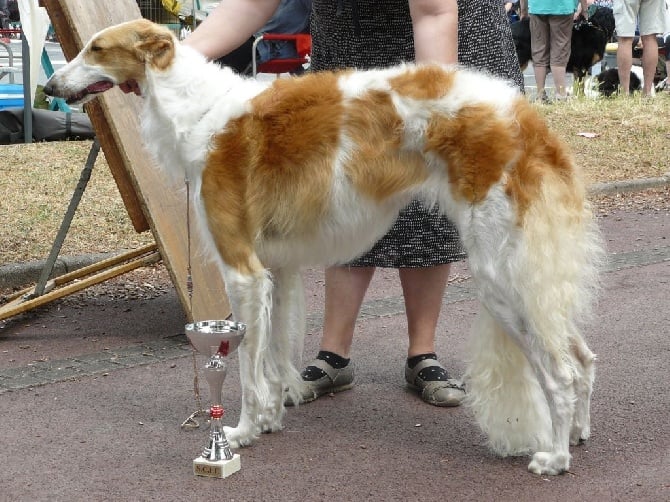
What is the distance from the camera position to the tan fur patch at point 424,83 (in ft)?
11.6

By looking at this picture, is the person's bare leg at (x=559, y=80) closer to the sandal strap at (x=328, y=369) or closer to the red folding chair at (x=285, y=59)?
the red folding chair at (x=285, y=59)

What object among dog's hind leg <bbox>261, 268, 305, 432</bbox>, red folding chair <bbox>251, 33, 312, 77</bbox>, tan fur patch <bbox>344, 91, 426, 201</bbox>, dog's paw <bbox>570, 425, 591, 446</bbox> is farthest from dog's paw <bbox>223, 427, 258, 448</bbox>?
red folding chair <bbox>251, 33, 312, 77</bbox>

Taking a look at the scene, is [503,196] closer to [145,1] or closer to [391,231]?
[391,231]

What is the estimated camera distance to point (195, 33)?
A: 4156 millimetres

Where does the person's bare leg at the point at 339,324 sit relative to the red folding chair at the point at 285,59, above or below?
below

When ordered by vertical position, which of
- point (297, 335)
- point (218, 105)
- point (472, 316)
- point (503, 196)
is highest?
point (218, 105)

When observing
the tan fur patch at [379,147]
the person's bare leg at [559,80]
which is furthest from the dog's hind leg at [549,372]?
the person's bare leg at [559,80]

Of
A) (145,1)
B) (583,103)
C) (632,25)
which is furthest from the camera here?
(632,25)

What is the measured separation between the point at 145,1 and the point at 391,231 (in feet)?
18.9

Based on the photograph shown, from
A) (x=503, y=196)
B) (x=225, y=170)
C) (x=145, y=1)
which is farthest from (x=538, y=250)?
(x=145, y=1)

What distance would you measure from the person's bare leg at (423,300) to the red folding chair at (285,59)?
17.1 feet

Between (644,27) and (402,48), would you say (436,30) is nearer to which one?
(402,48)

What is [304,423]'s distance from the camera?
4.25 metres

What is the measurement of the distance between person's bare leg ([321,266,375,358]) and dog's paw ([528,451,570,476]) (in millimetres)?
1209
